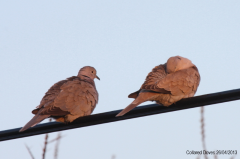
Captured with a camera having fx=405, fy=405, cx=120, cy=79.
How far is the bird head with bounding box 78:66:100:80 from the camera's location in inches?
287

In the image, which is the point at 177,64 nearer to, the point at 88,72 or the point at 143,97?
the point at 143,97

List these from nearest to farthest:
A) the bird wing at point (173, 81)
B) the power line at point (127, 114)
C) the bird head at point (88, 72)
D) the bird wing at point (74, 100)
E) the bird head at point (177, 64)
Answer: the power line at point (127, 114) < the bird wing at point (173, 81) < the bird wing at point (74, 100) < the bird head at point (177, 64) < the bird head at point (88, 72)

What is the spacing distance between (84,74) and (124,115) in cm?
322

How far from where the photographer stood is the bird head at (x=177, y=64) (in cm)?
573

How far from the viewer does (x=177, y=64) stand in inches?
227

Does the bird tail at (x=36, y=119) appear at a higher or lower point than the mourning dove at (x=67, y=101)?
lower

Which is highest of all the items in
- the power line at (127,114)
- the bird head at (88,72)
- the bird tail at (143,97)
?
the bird head at (88,72)

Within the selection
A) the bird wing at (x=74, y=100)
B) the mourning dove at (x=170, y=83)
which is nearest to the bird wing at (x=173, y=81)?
the mourning dove at (x=170, y=83)

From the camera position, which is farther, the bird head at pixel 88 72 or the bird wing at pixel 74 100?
the bird head at pixel 88 72

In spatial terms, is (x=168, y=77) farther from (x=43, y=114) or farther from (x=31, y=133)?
(x=31, y=133)

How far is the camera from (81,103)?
221 inches

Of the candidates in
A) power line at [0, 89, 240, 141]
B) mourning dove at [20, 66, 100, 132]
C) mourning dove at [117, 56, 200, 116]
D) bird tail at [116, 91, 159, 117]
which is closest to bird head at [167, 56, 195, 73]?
mourning dove at [117, 56, 200, 116]

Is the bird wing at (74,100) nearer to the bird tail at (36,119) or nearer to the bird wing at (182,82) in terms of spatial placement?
the bird tail at (36,119)

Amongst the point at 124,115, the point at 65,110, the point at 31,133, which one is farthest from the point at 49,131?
the point at 65,110
